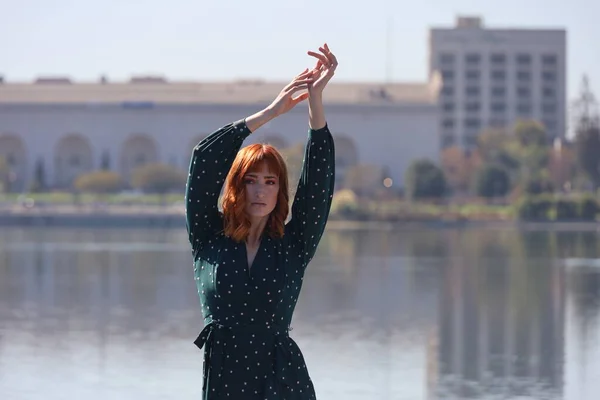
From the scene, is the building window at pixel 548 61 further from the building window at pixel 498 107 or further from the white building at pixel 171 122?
the white building at pixel 171 122

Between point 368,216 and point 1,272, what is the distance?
2820 centimetres

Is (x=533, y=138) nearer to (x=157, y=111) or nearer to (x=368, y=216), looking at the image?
(x=157, y=111)

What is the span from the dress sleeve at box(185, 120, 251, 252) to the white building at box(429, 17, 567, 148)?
93.2 meters

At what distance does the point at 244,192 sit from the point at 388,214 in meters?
44.4

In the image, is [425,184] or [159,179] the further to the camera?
[159,179]

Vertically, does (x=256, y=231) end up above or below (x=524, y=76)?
below

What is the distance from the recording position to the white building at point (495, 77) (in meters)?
96.8

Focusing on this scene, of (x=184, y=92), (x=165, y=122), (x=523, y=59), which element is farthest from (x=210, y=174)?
(x=523, y=59)

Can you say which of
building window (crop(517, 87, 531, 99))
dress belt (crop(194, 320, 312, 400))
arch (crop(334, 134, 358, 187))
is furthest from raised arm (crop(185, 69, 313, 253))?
building window (crop(517, 87, 531, 99))

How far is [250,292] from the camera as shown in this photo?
3412 millimetres

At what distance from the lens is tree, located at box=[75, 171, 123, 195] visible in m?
65.1

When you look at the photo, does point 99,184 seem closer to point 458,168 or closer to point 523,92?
point 458,168

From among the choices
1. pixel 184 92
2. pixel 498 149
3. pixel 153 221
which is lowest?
pixel 153 221

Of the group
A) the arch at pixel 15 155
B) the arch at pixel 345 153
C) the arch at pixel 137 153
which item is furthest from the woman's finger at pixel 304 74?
the arch at pixel 137 153
